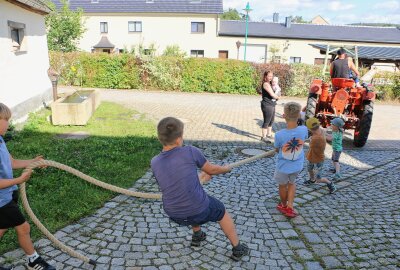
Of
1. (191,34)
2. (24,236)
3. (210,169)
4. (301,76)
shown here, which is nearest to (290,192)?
(210,169)

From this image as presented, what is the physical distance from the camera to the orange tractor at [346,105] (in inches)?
326

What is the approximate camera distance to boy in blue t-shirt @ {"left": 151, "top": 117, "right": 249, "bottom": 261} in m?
3.04

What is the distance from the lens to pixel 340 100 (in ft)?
27.5

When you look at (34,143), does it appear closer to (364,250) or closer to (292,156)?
(292,156)

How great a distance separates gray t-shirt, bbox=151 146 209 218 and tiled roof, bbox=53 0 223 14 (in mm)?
34420

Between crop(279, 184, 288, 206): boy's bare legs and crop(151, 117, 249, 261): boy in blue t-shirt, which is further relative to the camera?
crop(279, 184, 288, 206): boy's bare legs

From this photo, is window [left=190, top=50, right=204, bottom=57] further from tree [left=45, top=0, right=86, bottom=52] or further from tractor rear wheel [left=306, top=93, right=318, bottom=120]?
tractor rear wheel [left=306, top=93, right=318, bottom=120]

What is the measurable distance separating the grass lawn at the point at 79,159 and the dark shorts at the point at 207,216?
75.8 inches

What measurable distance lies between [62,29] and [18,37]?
18.0 meters

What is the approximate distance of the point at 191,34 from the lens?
118 feet

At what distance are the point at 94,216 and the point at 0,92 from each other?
21.4ft

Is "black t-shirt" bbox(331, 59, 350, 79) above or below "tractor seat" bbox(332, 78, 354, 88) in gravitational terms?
above

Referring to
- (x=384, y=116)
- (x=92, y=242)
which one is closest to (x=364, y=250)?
(x=92, y=242)

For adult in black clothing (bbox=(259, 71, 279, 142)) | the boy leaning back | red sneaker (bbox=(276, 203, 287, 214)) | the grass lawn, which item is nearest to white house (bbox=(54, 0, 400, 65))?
the grass lawn
